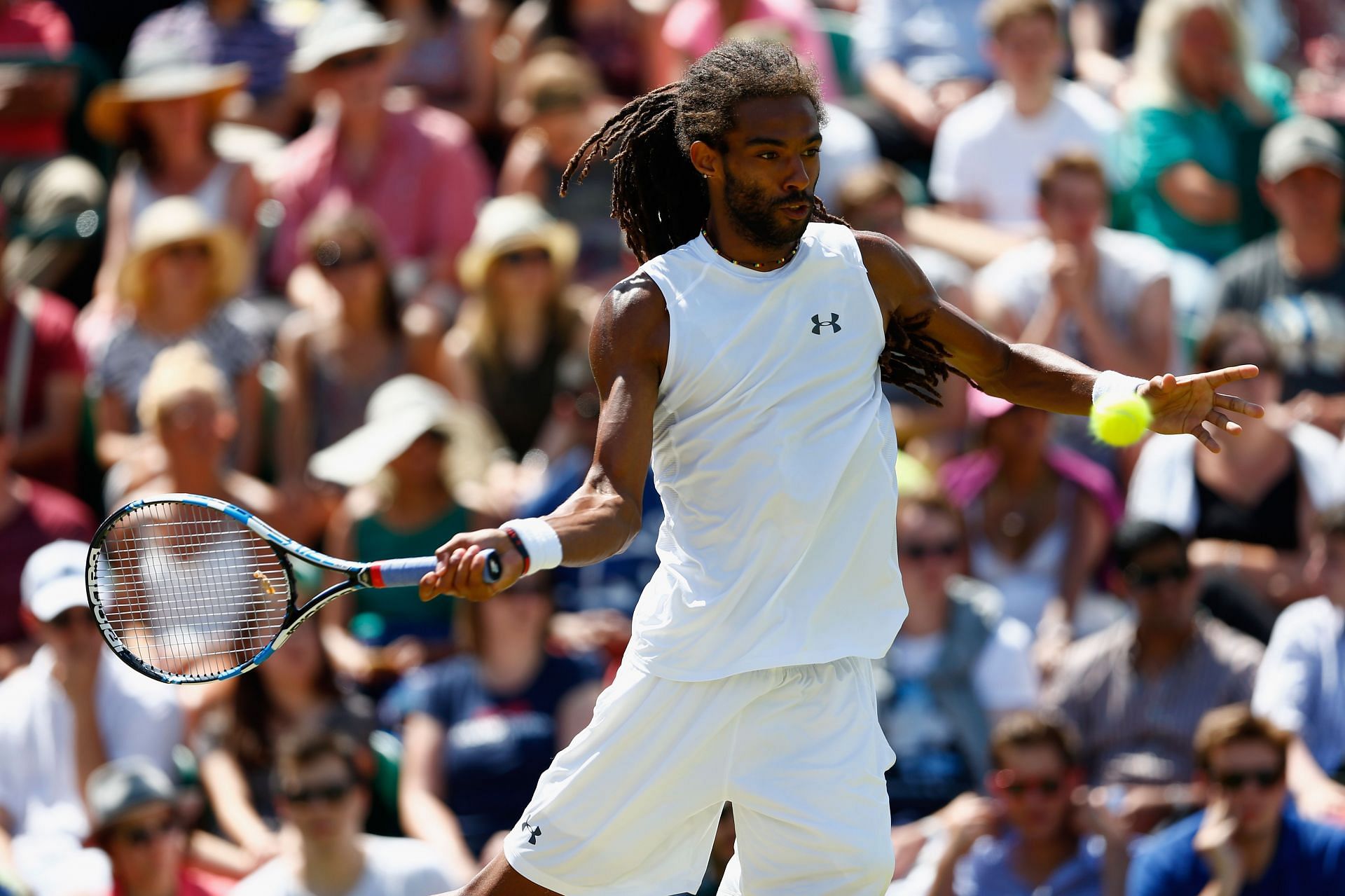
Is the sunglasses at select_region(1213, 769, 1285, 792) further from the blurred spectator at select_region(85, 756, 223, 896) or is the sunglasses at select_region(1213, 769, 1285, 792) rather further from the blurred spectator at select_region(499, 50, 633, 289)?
the blurred spectator at select_region(499, 50, 633, 289)

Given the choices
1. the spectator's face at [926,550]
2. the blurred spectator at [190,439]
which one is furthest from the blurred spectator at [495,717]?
the blurred spectator at [190,439]

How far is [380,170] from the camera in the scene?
31.0ft

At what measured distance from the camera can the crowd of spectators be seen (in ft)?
22.4

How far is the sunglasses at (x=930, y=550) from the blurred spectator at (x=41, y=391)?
12.8ft

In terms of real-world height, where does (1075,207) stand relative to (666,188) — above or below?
below


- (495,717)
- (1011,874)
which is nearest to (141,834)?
(495,717)

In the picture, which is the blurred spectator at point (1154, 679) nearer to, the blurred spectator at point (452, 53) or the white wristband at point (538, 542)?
the white wristband at point (538, 542)

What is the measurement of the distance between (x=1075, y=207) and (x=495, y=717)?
10.5 ft

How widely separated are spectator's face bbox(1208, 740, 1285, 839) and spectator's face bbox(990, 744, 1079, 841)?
1.61ft

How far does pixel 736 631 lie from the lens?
4.17 m

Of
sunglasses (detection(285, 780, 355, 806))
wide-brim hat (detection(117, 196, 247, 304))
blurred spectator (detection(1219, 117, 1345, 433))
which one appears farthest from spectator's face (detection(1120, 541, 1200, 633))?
wide-brim hat (detection(117, 196, 247, 304))

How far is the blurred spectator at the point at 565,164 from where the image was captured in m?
9.28

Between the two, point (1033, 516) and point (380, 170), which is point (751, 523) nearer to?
point (1033, 516)

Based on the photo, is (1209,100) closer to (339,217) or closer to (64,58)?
(339,217)
